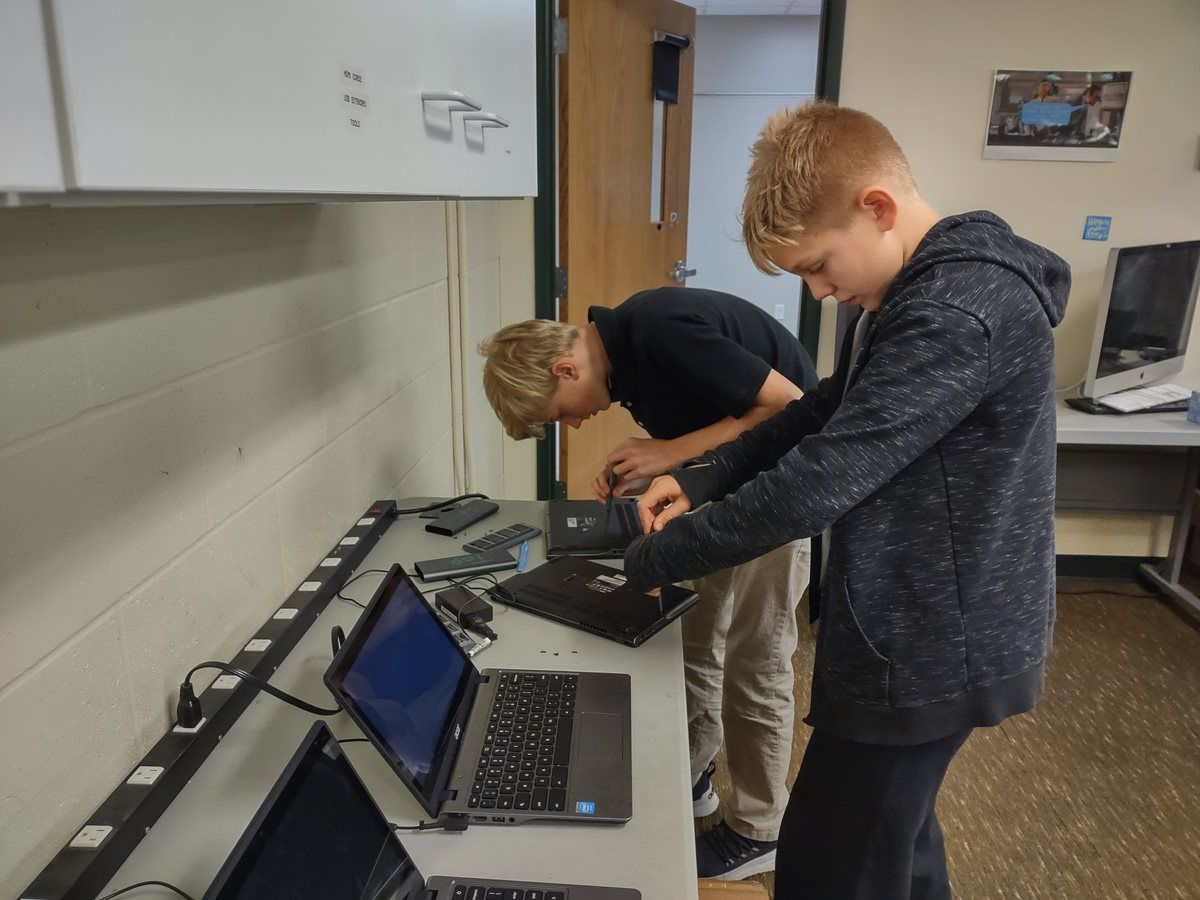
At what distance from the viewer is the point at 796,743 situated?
2252 millimetres

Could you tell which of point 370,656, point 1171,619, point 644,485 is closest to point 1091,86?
point 1171,619

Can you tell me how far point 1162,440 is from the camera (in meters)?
2.66

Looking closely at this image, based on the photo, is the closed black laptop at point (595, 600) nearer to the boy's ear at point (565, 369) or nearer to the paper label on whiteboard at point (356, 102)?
the boy's ear at point (565, 369)

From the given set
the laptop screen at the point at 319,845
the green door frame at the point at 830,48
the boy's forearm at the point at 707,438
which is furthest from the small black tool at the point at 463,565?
the green door frame at the point at 830,48

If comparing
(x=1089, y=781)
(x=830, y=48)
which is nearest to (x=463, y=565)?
(x=1089, y=781)

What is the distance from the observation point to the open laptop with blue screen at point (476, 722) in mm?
900

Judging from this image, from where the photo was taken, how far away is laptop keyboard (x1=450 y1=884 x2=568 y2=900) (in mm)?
795

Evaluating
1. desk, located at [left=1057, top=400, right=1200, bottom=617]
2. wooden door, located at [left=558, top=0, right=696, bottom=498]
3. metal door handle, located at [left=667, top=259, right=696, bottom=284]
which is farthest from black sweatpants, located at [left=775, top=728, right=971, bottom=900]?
metal door handle, located at [left=667, top=259, right=696, bottom=284]

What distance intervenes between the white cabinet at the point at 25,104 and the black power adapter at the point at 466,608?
0.96 meters

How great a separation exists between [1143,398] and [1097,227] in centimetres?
61

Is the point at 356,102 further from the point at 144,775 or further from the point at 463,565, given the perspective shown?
the point at 463,565

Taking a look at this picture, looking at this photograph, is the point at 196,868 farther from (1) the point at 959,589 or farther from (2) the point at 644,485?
(2) the point at 644,485

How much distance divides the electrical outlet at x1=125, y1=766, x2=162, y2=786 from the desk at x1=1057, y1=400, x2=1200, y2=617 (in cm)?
260

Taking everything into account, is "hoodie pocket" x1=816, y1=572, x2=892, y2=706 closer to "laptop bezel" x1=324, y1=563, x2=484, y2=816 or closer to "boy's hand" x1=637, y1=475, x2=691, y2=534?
"boy's hand" x1=637, y1=475, x2=691, y2=534
